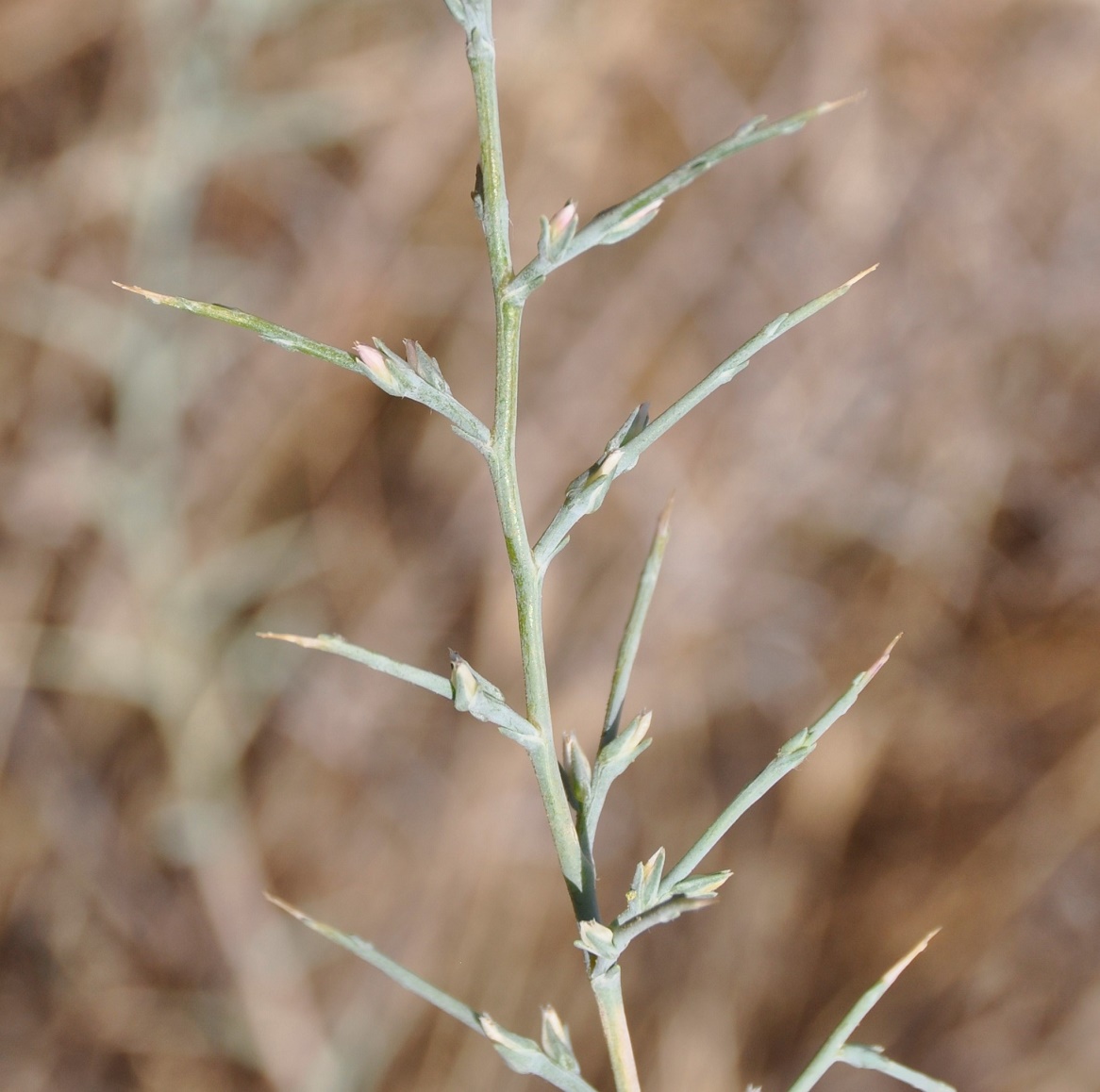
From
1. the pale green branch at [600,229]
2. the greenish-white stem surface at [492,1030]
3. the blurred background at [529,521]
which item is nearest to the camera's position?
the pale green branch at [600,229]

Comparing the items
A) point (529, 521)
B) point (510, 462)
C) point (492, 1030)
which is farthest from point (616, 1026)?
point (529, 521)

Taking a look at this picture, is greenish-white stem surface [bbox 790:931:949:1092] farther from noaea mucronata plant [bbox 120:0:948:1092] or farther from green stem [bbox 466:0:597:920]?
green stem [bbox 466:0:597:920]

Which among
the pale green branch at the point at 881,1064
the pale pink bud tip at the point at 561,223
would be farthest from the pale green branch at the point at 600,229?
→ the pale green branch at the point at 881,1064

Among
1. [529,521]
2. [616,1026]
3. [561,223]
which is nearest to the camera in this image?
[561,223]

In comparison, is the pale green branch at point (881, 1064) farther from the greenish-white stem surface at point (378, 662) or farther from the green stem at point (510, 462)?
the greenish-white stem surface at point (378, 662)

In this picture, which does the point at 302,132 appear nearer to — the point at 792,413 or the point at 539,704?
the point at 792,413

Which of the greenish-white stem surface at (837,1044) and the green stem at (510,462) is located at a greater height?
the green stem at (510,462)

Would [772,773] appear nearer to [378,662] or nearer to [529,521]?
[378,662]

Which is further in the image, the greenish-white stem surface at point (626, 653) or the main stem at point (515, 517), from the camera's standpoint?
the greenish-white stem surface at point (626, 653)
